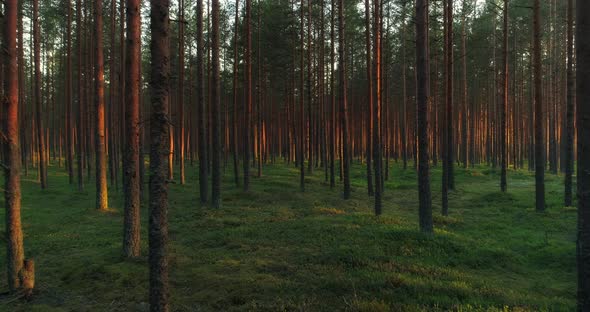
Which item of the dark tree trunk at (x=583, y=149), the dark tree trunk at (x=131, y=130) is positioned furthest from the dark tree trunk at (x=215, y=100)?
the dark tree trunk at (x=583, y=149)

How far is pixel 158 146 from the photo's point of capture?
17.7 ft

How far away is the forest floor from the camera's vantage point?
21.8 feet

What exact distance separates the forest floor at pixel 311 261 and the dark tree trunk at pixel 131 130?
0.64 m

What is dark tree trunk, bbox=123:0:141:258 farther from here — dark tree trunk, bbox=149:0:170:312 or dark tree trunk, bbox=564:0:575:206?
dark tree trunk, bbox=564:0:575:206

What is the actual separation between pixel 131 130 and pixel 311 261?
5696mm

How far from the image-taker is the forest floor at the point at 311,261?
6.64 m

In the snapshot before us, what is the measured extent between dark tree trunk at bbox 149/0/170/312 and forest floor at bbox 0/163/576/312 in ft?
4.65

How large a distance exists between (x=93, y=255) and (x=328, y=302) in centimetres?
712

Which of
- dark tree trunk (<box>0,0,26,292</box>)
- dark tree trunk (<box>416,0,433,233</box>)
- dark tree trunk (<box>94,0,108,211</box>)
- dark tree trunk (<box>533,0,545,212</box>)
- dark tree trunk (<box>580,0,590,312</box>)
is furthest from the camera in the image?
dark tree trunk (<box>533,0,545,212</box>)

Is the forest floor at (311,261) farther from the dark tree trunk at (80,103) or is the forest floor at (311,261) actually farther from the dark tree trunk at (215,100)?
the dark tree trunk at (80,103)

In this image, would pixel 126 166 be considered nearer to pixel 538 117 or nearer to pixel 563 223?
pixel 563 223

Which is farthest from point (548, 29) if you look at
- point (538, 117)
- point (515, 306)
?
point (515, 306)

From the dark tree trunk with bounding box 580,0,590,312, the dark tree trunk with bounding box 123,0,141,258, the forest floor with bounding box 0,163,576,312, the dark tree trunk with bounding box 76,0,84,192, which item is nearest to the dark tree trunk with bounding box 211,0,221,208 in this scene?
the forest floor with bounding box 0,163,576,312

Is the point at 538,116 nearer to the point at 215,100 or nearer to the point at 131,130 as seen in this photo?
the point at 215,100
